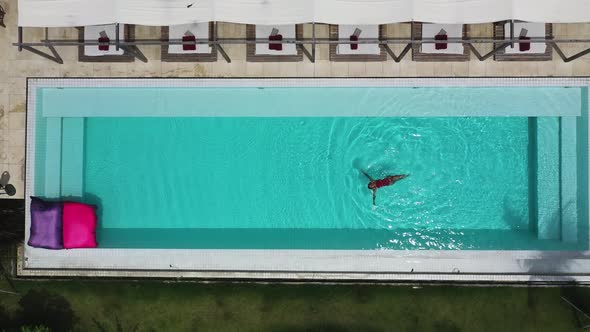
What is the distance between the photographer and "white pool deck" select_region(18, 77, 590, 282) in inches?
341

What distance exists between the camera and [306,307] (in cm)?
885

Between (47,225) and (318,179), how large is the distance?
5.37m

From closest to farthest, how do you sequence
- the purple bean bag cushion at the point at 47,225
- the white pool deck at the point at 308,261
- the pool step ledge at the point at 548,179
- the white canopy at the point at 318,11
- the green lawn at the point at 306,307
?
the white canopy at the point at 318,11, the purple bean bag cushion at the point at 47,225, the white pool deck at the point at 308,261, the green lawn at the point at 306,307, the pool step ledge at the point at 548,179

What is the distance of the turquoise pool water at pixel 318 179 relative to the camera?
352 inches

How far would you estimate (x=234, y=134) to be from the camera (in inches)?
363

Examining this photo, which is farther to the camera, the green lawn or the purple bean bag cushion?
the green lawn

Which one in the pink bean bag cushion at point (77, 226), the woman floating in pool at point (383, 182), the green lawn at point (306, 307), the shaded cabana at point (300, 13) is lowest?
the green lawn at point (306, 307)

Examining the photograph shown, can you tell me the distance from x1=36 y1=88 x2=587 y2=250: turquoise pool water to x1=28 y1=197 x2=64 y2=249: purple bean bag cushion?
67cm

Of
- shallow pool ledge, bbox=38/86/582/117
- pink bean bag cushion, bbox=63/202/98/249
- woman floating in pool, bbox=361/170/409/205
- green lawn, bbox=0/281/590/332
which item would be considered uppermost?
shallow pool ledge, bbox=38/86/582/117

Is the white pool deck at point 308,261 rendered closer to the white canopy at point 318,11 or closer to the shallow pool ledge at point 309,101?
the shallow pool ledge at point 309,101

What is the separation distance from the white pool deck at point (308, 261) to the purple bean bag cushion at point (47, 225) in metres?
0.43

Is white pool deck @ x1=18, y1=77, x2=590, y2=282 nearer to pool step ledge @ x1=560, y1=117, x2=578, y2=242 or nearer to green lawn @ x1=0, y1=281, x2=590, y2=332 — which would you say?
green lawn @ x1=0, y1=281, x2=590, y2=332

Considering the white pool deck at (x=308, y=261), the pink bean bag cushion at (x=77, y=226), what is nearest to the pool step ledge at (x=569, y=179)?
the white pool deck at (x=308, y=261)

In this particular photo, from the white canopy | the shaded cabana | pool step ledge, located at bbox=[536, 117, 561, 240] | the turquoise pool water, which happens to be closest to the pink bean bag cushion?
the turquoise pool water
